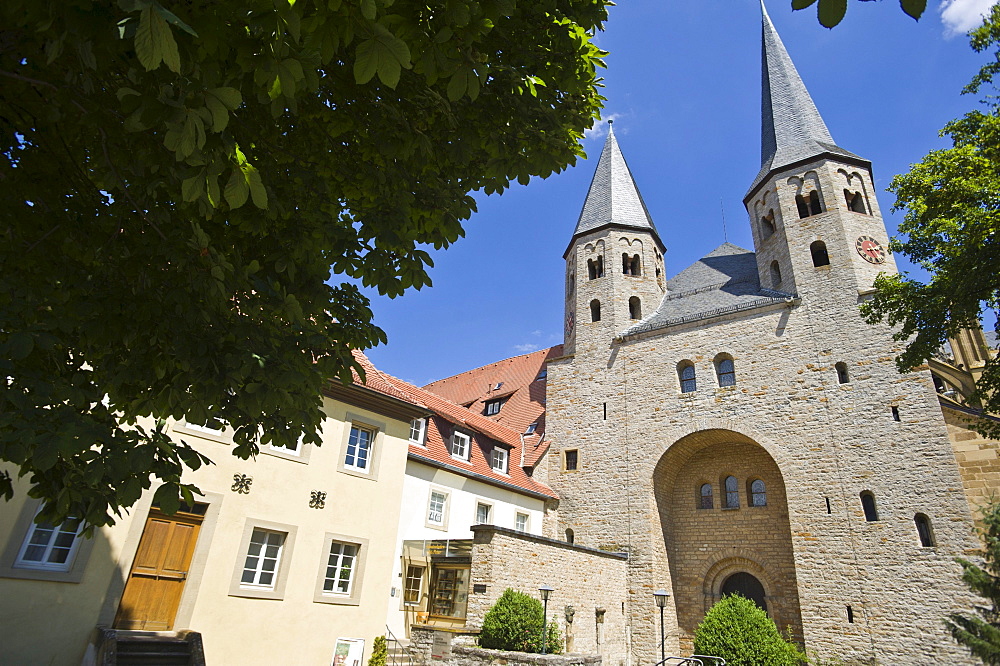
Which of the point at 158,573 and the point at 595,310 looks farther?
the point at 595,310

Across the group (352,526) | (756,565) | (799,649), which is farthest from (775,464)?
(352,526)

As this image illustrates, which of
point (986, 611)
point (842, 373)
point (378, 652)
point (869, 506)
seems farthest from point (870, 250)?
point (378, 652)

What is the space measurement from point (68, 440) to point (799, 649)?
1793 centimetres

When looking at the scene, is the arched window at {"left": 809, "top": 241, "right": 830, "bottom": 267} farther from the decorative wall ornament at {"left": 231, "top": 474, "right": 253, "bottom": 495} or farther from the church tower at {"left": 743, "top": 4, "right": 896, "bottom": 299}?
the decorative wall ornament at {"left": 231, "top": 474, "right": 253, "bottom": 495}

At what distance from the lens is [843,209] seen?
1925 cm

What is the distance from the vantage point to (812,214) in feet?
65.5

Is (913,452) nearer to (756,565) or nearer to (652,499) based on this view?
(756,565)

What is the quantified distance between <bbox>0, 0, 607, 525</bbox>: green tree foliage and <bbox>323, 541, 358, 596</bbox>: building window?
8.44 meters

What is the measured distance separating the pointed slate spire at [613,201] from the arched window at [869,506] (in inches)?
514

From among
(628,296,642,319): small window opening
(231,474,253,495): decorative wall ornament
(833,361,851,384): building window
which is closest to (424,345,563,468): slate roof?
(628,296,642,319): small window opening

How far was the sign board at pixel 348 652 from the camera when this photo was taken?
1110 centimetres

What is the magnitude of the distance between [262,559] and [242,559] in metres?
0.48

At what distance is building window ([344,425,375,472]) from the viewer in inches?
504

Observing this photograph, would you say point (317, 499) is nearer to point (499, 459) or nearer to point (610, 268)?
point (499, 459)
